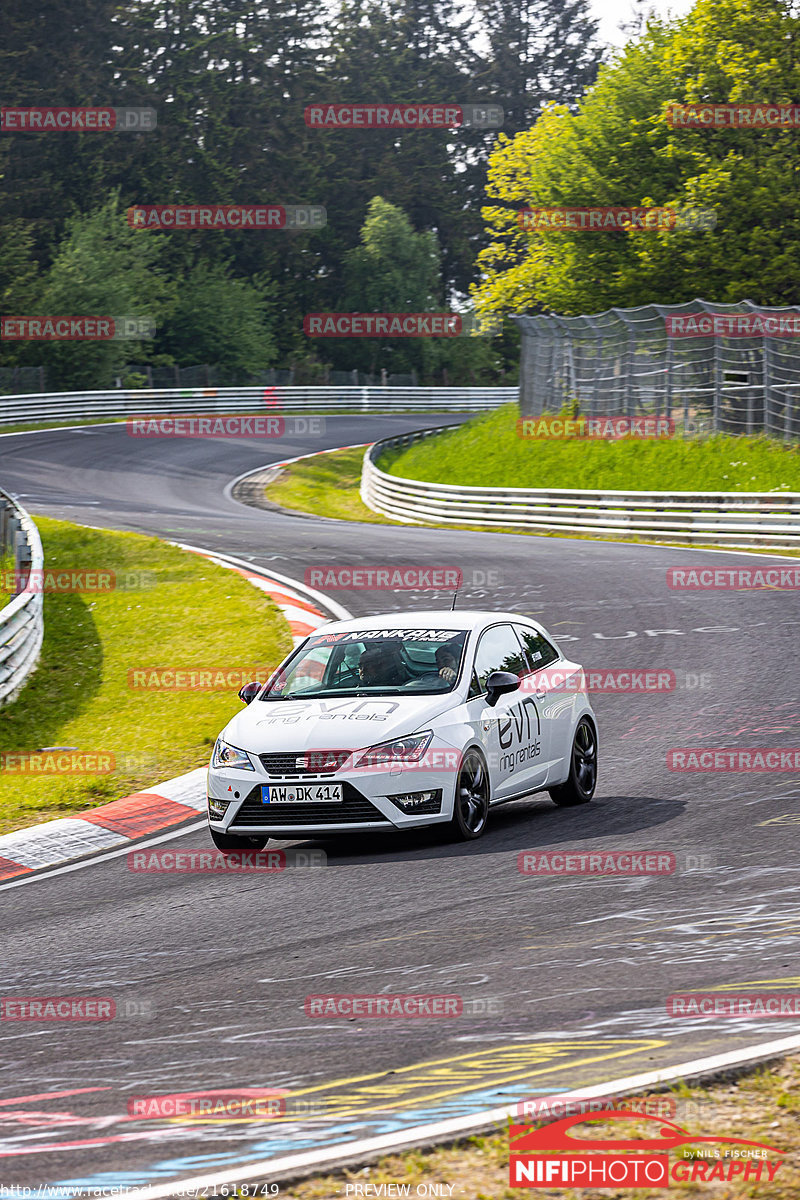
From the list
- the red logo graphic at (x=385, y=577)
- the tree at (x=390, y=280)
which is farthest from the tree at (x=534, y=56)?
the red logo graphic at (x=385, y=577)

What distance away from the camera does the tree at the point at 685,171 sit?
42906 millimetres

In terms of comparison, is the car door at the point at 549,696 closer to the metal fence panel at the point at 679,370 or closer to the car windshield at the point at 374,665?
the car windshield at the point at 374,665

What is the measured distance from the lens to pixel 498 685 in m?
9.89

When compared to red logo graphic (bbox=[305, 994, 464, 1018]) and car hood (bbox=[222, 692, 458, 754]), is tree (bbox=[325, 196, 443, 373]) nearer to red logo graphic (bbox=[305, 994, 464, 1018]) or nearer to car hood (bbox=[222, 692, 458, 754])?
car hood (bbox=[222, 692, 458, 754])

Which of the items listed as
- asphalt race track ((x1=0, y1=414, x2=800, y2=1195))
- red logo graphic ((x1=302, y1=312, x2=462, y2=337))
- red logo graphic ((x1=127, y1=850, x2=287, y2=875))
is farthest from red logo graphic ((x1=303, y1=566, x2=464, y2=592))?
red logo graphic ((x1=302, y1=312, x2=462, y2=337))

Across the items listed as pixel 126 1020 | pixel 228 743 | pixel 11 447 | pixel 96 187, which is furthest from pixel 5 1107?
pixel 96 187

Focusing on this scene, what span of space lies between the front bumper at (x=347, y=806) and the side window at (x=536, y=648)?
2.05 m

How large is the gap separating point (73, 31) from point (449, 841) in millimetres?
80023

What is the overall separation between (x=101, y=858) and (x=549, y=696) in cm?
332

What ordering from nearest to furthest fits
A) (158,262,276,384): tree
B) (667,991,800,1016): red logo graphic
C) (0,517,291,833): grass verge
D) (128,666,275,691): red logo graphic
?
(667,991,800,1016): red logo graphic → (0,517,291,833): grass verge → (128,666,275,691): red logo graphic → (158,262,276,384): tree

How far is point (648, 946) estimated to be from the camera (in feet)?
22.2

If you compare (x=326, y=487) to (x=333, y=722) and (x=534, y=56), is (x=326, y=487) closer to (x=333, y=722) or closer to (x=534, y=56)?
(x=333, y=722)

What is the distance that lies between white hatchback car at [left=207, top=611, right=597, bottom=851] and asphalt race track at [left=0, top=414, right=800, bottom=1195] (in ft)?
1.05

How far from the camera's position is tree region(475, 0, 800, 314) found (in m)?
42.9
